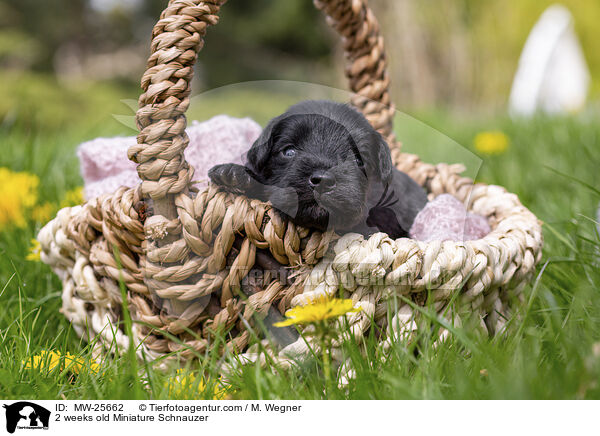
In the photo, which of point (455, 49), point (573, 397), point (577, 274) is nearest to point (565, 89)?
point (455, 49)

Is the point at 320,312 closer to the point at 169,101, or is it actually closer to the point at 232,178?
the point at 232,178

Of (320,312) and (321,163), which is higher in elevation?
(321,163)

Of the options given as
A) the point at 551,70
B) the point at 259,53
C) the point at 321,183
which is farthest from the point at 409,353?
the point at 259,53

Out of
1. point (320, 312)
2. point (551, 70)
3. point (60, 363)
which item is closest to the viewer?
point (320, 312)

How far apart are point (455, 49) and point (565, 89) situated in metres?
2.08

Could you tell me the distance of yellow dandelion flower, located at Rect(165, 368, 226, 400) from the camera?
3.65 ft

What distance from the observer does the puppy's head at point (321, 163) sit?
1264mm

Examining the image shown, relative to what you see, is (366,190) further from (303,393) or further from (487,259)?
(303,393)

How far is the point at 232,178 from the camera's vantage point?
1320 millimetres

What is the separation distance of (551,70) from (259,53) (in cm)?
780
